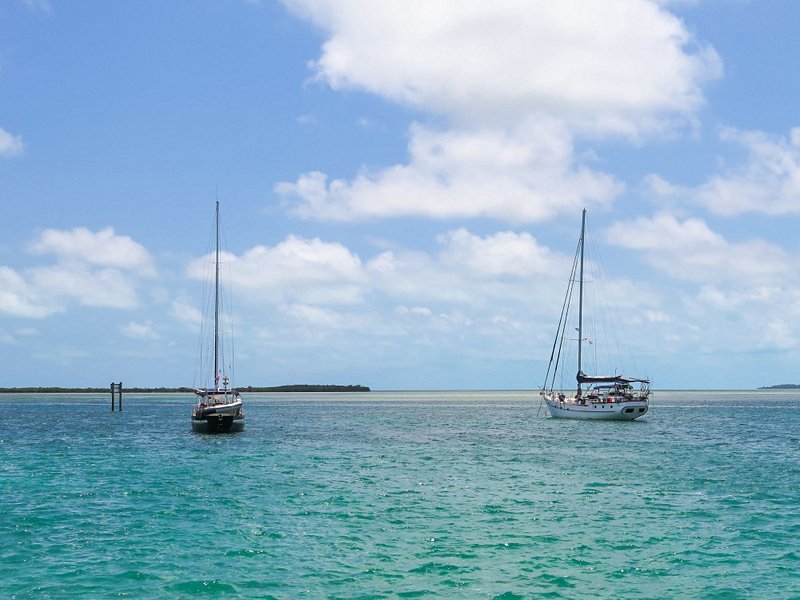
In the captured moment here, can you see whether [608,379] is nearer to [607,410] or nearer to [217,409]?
[607,410]

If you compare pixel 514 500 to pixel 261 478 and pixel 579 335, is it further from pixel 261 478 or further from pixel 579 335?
pixel 579 335

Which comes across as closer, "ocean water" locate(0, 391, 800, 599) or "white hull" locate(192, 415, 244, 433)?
"ocean water" locate(0, 391, 800, 599)

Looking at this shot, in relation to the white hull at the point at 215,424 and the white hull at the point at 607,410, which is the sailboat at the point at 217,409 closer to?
the white hull at the point at 215,424

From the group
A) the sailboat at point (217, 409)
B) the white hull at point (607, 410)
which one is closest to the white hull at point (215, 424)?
the sailboat at point (217, 409)

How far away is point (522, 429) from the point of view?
7925cm

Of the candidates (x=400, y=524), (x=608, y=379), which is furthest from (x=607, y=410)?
(x=400, y=524)

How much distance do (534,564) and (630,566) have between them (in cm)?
274

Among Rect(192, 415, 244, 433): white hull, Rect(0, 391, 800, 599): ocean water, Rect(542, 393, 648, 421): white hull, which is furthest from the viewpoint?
Rect(542, 393, 648, 421): white hull

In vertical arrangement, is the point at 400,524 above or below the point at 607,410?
above

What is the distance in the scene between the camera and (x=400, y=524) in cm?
2666

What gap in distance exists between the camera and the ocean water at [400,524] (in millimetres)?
19641

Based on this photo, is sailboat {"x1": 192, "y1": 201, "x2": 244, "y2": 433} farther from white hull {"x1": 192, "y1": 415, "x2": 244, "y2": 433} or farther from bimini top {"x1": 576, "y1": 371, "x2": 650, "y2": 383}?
bimini top {"x1": 576, "y1": 371, "x2": 650, "y2": 383}

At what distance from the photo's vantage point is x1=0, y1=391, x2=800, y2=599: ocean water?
19641 millimetres

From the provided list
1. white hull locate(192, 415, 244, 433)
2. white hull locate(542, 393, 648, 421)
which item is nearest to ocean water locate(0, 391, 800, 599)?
white hull locate(192, 415, 244, 433)
